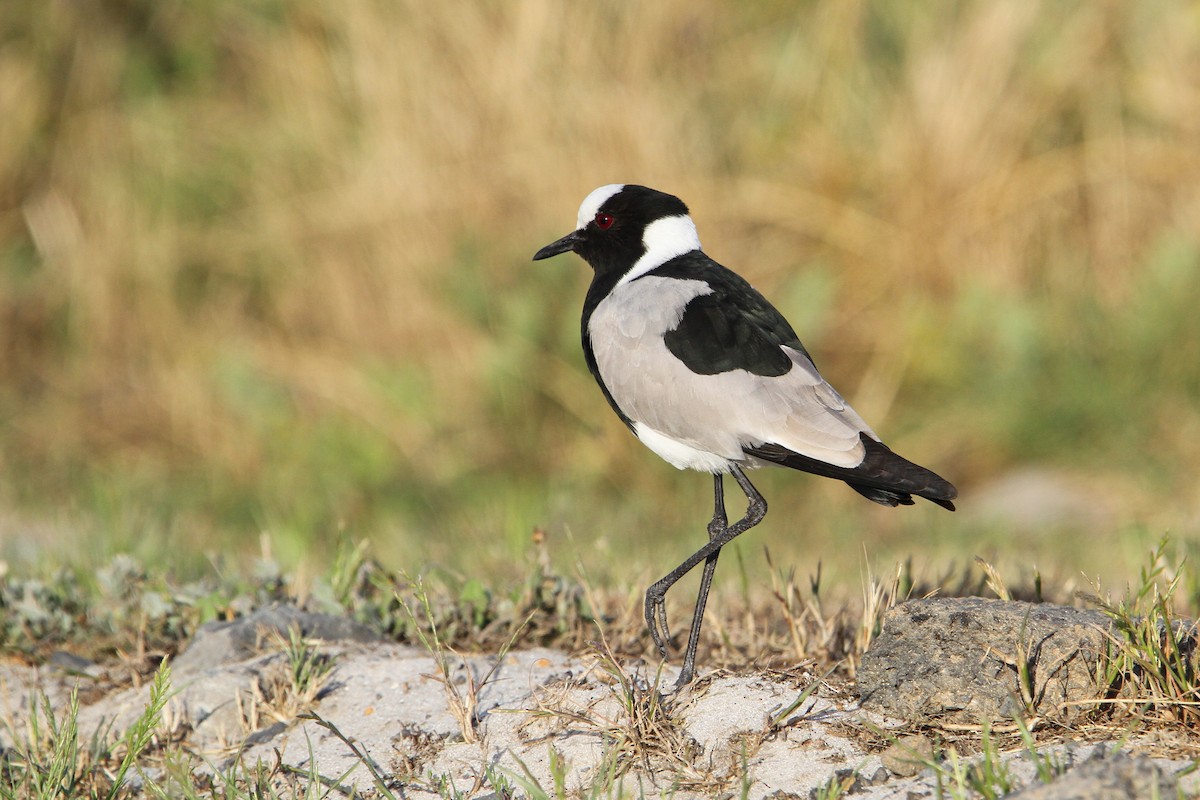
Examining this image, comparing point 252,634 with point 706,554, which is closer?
point 706,554

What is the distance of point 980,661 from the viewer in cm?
297

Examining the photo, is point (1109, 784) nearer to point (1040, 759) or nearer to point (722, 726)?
point (1040, 759)

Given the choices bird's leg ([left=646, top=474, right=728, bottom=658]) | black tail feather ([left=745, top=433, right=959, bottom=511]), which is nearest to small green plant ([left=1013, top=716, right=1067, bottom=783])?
black tail feather ([left=745, top=433, right=959, bottom=511])

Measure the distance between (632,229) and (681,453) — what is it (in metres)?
0.94

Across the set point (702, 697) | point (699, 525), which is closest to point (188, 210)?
point (699, 525)

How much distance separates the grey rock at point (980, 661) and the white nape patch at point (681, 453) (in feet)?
2.41

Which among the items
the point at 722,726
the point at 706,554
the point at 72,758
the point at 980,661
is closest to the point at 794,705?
the point at 722,726

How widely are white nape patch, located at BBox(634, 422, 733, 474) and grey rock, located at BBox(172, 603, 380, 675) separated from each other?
0.98 metres

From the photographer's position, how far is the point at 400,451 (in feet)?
24.5

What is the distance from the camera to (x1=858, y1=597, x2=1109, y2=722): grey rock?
9.64 ft

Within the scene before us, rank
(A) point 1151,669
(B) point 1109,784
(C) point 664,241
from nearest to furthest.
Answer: (B) point 1109,784 → (A) point 1151,669 → (C) point 664,241

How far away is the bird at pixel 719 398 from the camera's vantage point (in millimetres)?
3396

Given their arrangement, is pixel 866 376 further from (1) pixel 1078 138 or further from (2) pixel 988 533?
(1) pixel 1078 138

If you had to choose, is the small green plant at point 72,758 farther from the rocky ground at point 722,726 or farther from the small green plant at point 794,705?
the small green plant at point 794,705
